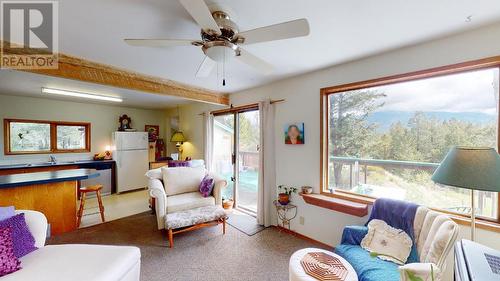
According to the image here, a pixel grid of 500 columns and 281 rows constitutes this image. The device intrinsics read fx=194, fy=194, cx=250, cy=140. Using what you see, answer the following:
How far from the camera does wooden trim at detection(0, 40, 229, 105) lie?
2.13 m

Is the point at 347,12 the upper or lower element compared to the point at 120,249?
upper

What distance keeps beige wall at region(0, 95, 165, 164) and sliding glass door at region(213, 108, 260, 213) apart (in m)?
2.84

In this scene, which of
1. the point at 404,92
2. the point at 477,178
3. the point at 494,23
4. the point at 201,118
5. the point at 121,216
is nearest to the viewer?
the point at 477,178

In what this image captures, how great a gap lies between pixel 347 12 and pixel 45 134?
625cm

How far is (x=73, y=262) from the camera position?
4.65 ft

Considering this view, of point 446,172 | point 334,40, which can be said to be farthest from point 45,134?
point 446,172

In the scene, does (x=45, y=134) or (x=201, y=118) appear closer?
(x=45, y=134)

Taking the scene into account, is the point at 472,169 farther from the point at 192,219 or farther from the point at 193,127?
the point at 193,127

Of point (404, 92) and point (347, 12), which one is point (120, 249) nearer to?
point (347, 12)

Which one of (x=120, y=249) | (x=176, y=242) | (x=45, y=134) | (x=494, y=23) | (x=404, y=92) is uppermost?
(x=494, y=23)

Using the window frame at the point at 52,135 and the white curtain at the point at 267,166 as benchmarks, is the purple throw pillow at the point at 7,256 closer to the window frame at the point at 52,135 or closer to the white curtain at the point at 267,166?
the white curtain at the point at 267,166

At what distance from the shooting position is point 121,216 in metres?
3.59

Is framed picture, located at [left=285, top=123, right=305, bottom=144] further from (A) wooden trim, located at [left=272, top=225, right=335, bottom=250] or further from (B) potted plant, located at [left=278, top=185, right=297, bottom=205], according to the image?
(A) wooden trim, located at [left=272, top=225, right=335, bottom=250]

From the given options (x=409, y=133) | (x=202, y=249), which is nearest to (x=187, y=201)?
(x=202, y=249)
